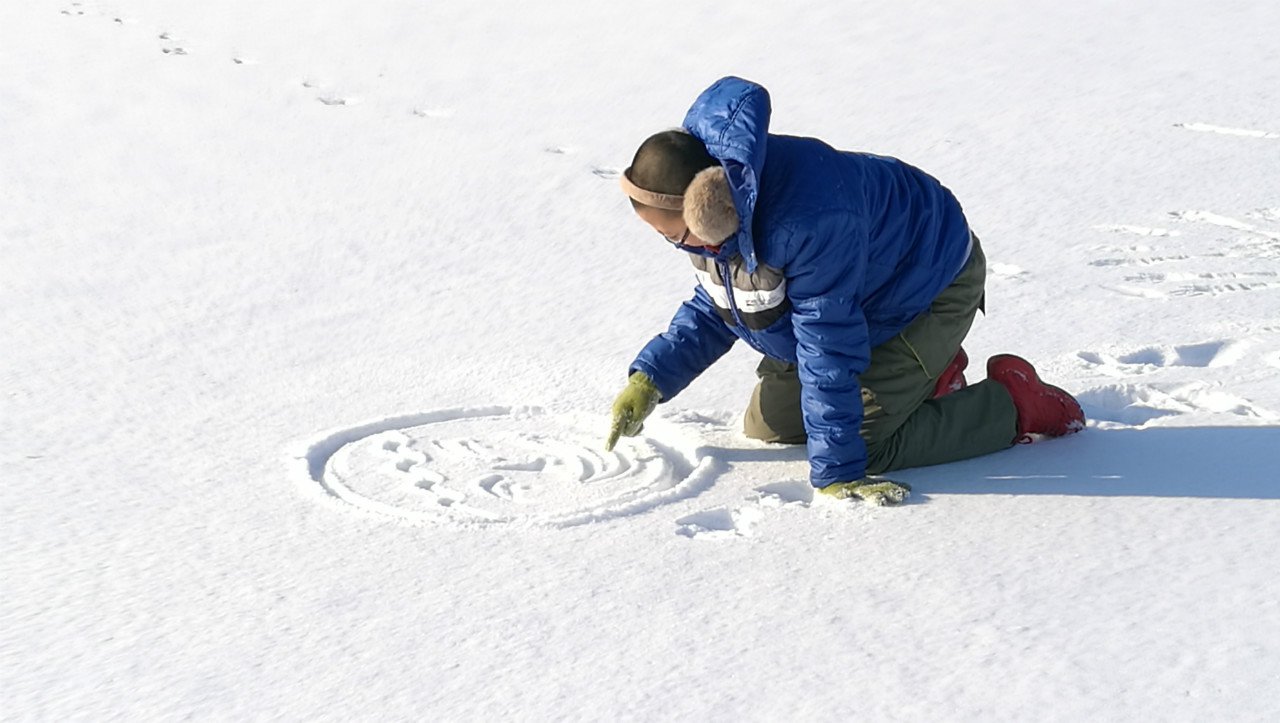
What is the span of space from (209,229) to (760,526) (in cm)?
253

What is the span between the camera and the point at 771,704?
164 centimetres

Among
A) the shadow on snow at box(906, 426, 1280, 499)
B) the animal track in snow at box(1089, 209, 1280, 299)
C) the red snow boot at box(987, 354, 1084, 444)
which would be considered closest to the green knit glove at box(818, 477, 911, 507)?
the shadow on snow at box(906, 426, 1280, 499)

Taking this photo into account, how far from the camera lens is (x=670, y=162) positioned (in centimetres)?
214

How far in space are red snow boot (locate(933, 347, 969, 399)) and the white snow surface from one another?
212mm

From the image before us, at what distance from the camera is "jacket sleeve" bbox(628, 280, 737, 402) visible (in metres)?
2.64

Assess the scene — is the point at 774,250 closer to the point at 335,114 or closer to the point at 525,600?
the point at 525,600

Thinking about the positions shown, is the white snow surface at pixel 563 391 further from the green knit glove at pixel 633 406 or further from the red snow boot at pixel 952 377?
the red snow boot at pixel 952 377

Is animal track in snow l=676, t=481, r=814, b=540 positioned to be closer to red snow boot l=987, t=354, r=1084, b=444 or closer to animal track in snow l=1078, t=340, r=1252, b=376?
red snow boot l=987, t=354, r=1084, b=444

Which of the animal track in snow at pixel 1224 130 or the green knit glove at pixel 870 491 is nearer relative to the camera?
the green knit glove at pixel 870 491

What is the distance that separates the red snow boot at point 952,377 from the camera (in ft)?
9.02

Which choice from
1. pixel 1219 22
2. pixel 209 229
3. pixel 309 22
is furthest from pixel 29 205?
pixel 1219 22

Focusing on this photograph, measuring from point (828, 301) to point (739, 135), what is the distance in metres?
0.36

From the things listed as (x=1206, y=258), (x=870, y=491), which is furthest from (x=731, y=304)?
(x=1206, y=258)

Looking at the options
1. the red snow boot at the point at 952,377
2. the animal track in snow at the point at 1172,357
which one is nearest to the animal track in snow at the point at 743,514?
the red snow boot at the point at 952,377
